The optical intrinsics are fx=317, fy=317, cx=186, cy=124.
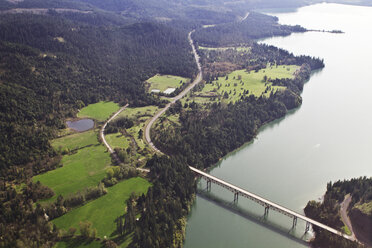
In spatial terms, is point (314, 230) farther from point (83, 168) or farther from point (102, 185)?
point (83, 168)

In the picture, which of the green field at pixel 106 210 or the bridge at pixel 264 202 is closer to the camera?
the bridge at pixel 264 202

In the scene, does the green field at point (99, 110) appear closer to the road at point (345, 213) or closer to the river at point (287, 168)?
the river at point (287, 168)

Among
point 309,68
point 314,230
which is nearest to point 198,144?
point 314,230

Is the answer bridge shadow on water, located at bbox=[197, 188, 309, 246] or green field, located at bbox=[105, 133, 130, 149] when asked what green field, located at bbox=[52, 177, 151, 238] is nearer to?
bridge shadow on water, located at bbox=[197, 188, 309, 246]

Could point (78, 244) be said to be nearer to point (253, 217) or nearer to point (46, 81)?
point (253, 217)

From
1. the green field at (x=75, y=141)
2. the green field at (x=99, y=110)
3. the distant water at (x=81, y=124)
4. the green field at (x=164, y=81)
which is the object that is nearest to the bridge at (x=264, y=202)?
the green field at (x=75, y=141)

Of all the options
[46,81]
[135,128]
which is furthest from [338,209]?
[46,81]
